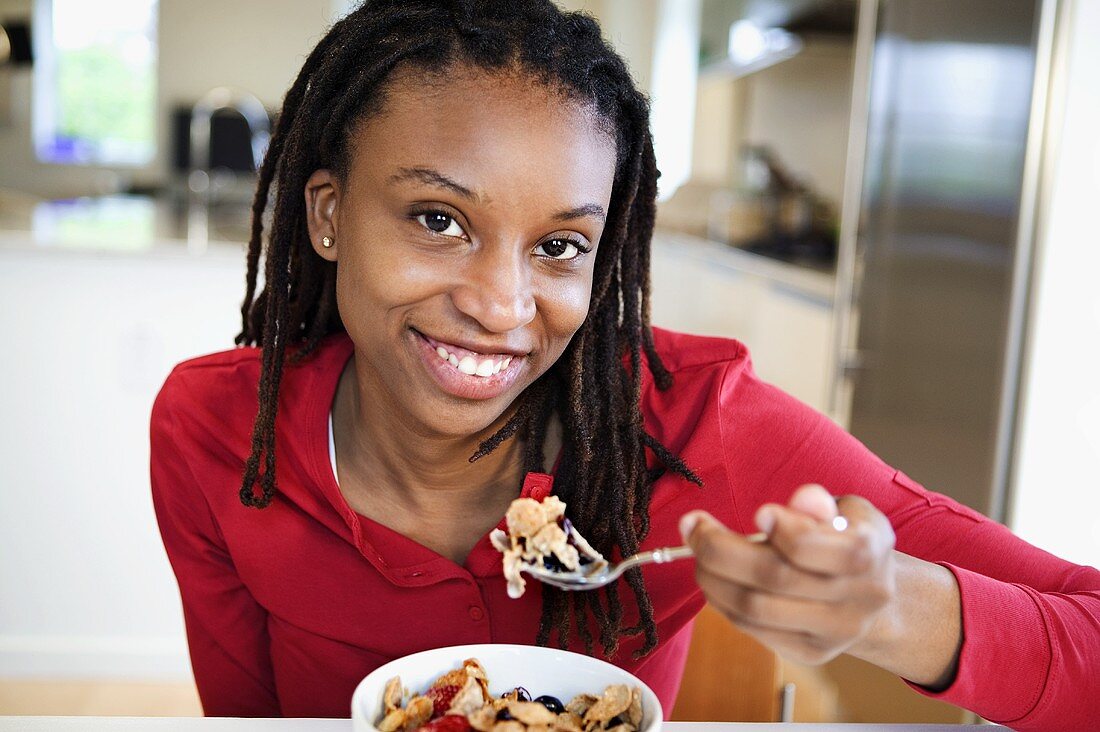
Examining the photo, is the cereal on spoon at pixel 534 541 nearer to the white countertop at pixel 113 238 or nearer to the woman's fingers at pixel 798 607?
the woman's fingers at pixel 798 607

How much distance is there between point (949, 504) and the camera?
3.19 feet

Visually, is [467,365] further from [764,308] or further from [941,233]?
[764,308]

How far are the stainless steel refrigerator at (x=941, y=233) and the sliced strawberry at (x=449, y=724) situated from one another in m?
1.39

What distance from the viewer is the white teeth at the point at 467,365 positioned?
0.91m

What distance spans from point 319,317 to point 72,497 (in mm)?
1562

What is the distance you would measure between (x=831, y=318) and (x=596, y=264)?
1575mm

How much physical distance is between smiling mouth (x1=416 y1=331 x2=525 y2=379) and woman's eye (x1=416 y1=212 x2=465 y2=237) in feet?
0.29

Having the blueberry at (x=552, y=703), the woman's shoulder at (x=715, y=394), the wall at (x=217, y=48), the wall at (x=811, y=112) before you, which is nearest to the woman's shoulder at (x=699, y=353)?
the woman's shoulder at (x=715, y=394)

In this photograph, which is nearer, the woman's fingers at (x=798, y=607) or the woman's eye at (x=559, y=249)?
the woman's fingers at (x=798, y=607)

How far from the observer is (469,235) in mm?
889

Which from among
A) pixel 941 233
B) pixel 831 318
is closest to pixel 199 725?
pixel 941 233

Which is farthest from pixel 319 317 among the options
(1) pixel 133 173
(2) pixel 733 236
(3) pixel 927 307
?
(1) pixel 133 173

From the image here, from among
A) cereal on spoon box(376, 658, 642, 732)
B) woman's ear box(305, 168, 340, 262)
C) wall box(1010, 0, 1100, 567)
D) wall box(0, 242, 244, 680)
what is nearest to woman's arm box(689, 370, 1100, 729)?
cereal on spoon box(376, 658, 642, 732)

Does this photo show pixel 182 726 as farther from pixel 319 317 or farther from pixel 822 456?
pixel 822 456
